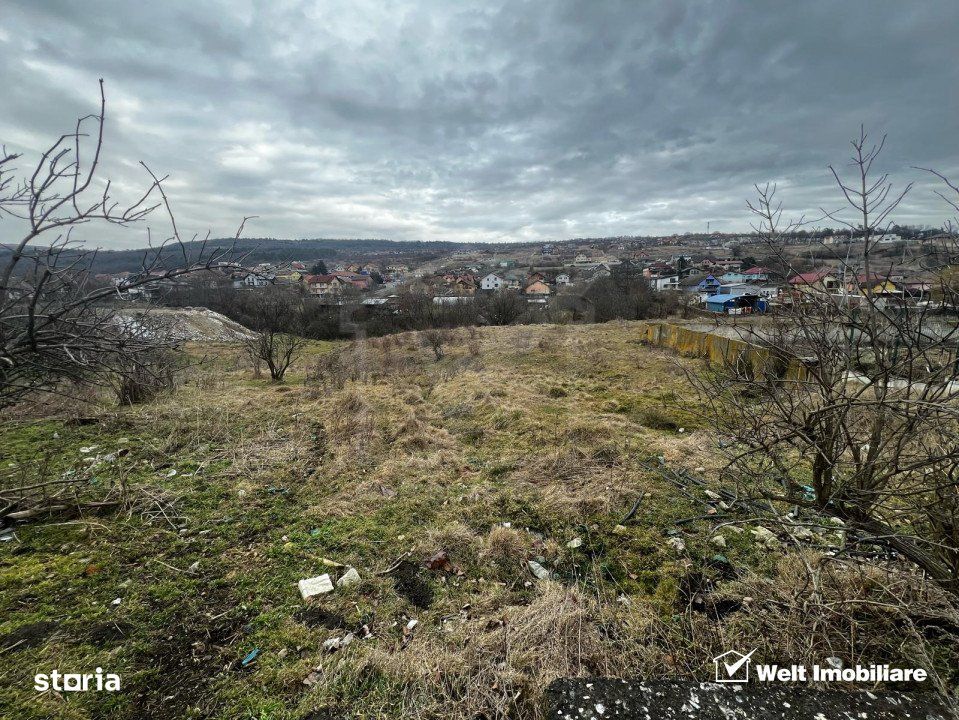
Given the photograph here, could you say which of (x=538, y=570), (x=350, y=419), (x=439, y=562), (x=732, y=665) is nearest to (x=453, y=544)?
(x=439, y=562)

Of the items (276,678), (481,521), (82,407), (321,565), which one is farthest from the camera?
(82,407)

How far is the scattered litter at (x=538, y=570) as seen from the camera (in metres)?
2.77

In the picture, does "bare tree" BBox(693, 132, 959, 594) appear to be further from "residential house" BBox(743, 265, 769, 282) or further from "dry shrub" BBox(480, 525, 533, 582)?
"dry shrub" BBox(480, 525, 533, 582)

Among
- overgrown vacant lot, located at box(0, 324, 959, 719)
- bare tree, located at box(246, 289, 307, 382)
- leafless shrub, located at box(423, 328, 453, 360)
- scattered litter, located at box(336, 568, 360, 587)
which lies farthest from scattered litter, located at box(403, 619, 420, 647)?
leafless shrub, located at box(423, 328, 453, 360)

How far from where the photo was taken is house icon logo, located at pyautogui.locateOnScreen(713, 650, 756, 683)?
1.84 metres

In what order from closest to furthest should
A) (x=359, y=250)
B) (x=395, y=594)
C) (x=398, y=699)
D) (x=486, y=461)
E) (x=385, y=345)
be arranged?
(x=398, y=699) → (x=395, y=594) → (x=486, y=461) → (x=385, y=345) → (x=359, y=250)

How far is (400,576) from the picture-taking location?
2.80 m

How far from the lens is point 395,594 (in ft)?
8.56

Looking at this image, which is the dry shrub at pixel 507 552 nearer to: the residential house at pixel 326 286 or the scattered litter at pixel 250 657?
the scattered litter at pixel 250 657

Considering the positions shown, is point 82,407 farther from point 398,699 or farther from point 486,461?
point 398,699

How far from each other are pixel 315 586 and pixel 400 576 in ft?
1.87

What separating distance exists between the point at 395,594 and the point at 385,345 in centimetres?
1493

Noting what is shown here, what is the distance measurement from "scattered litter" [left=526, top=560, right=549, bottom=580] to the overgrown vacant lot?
51 millimetres

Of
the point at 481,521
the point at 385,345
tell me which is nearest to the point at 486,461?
the point at 481,521
